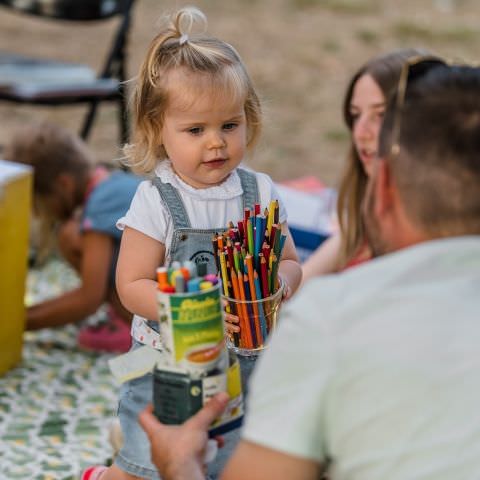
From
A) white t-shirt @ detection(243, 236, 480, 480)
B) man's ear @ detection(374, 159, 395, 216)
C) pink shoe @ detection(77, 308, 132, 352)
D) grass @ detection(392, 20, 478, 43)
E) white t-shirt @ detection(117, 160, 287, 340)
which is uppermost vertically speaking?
man's ear @ detection(374, 159, 395, 216)

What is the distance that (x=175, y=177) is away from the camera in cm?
229

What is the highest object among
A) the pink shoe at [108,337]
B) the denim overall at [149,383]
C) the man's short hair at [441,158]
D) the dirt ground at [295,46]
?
the man's short hair at [441,158]

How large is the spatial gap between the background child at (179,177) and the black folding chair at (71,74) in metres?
1.93

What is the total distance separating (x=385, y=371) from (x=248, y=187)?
0.98 meters

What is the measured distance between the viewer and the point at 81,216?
3721 mm

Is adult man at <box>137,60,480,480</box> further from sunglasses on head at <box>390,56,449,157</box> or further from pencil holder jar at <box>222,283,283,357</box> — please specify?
pencil holder jar at <box>222,283,283,357</box>

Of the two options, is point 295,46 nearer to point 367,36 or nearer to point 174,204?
point 367,36

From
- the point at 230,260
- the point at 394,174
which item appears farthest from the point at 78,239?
the point at 394,174

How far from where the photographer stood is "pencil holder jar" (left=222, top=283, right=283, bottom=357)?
208 centimetres

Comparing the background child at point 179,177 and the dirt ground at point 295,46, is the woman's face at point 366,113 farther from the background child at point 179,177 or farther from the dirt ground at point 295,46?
the dirt ground at point 295,46

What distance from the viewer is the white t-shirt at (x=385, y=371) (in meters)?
1.41

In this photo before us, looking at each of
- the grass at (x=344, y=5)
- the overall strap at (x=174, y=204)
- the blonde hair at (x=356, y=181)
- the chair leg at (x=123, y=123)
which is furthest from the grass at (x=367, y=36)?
the overall strap at (x=174, y=204)

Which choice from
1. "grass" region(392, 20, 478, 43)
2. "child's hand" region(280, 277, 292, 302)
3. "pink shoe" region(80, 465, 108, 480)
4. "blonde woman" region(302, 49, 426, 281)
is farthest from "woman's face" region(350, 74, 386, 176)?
"grass" region(392, 20, 478, 43)

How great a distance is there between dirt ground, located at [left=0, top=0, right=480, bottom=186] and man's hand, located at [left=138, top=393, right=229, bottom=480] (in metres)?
4.45
